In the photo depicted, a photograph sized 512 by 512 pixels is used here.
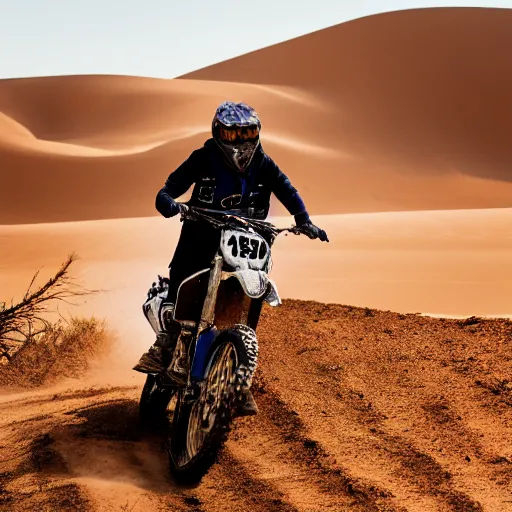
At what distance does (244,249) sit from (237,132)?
26.8 inches

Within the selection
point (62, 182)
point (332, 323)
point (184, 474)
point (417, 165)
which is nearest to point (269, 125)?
point (417, 165)

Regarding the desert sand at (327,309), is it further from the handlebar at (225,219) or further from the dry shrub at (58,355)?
the handlebar at (225,219)

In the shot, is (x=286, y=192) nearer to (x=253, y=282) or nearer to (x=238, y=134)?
(x=238, y=134)

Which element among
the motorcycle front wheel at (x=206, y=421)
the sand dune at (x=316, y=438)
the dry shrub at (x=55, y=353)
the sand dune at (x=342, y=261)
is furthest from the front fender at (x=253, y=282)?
the sand dune at (x=342, y=261)

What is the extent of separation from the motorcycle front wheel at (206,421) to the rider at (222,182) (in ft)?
2.22

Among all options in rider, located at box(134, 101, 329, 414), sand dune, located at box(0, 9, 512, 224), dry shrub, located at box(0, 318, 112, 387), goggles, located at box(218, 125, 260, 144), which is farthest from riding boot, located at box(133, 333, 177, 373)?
sand dune, located at box(0, 9, 512, 224)

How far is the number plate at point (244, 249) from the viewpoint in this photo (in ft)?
15.2

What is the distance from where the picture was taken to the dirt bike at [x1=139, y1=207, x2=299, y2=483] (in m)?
4.44

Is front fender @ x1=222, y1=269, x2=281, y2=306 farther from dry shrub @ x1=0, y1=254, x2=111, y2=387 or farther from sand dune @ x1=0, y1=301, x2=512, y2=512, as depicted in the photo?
dry shrub @ x1=0, y1=254, x2=111, y2=387

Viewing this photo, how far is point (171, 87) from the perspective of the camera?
68.6 meters

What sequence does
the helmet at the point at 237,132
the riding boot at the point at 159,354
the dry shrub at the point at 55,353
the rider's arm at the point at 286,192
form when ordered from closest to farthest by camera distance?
the helmet at the point at 237,132
the rider's arm at the point at 286,192
the riding boot at the point at 159,354
the dry shrub at the point at 55,353

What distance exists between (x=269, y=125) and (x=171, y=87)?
14.0 m

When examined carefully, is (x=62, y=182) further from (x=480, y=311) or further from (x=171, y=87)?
(x=480, y=311)

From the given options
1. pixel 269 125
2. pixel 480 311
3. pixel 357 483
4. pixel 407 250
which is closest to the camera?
pixel 357 483
